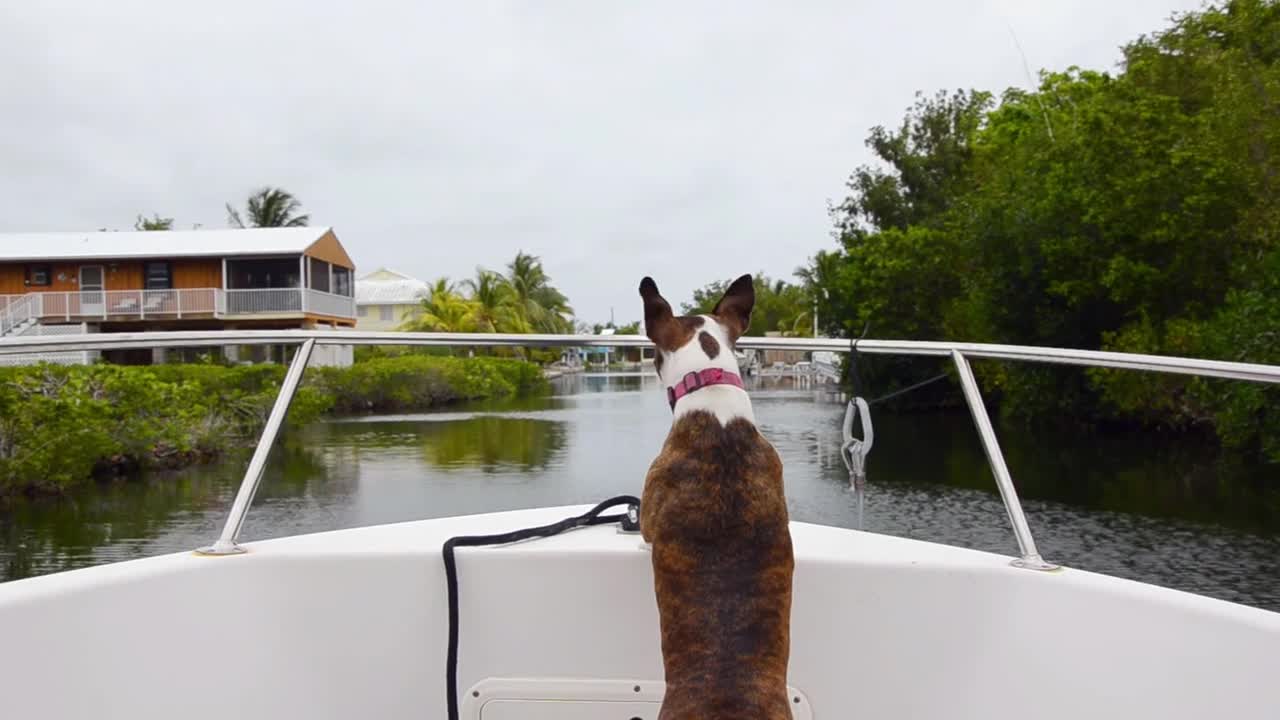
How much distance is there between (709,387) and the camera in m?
1.82

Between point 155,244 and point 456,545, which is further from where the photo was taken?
point 155,244

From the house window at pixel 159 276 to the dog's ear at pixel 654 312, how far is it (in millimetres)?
35439

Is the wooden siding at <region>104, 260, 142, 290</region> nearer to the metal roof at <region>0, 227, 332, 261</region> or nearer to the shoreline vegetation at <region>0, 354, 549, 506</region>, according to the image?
the metal roof at <region>0, 227, 332, 261</region>

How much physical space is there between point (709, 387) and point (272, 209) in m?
54.7

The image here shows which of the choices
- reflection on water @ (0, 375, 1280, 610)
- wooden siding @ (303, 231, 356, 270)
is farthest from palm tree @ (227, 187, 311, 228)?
reflection on water @ (0, 375, 1280, 610)

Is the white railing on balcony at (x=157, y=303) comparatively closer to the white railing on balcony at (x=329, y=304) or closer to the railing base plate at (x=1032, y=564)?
the white railing on balcony at (x=329, y=304)

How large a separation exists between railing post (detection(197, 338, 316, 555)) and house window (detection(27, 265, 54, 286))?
3699 cm

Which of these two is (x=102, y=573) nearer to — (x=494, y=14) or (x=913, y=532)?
(x=913, y=532)

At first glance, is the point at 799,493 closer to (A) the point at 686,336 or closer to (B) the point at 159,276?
(A) the point at 686,336

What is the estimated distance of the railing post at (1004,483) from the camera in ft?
5.75

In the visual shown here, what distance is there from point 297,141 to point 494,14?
29.5 meters

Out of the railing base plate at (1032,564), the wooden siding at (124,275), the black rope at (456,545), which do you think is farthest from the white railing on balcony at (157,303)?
the railing base plate at (1032,564)

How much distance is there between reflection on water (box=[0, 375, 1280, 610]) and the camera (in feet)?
38.2

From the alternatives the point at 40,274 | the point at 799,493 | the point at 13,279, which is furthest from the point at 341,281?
the point at 799,493
